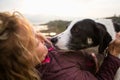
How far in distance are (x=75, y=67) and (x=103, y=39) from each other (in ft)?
1.85

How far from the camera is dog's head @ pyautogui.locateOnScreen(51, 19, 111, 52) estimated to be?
256 cm

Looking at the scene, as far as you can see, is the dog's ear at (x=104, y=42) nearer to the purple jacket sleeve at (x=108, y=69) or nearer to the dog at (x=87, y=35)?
the dog at (x=87, y=35)

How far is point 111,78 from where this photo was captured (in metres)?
2.13

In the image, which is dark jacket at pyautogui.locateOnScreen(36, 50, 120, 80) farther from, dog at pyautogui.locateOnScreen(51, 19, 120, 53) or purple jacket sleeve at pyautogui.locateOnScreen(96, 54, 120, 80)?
dog at pyautogui.locateOnScreen(51, 19, 120, 53)

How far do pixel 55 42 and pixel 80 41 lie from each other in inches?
13.4

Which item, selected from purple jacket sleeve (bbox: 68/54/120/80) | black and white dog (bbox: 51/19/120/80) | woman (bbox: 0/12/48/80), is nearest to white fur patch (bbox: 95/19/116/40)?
black and white dog (bbox: 51/19/120/80)

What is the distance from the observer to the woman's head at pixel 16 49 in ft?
5.82

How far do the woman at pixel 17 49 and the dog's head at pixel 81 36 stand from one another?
2.14ft

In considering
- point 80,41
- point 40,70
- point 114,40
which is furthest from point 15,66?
point 80,41

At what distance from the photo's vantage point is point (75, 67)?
2.04 meters

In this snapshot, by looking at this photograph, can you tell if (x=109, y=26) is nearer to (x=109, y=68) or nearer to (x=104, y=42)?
(x=104, y=42)

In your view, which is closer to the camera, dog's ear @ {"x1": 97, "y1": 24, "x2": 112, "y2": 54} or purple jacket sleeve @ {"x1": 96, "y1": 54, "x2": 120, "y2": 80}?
purple jacket sleeve @ {"x1": 96, "y1": 54, "x2": 120, "y2": 80}

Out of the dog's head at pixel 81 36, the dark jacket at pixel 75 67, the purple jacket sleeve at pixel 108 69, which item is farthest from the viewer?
the dog's head at pixel 81 36

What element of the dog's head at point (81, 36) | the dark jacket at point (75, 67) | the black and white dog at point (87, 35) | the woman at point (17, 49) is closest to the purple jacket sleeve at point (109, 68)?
the dark jacket at point (75, 67)
